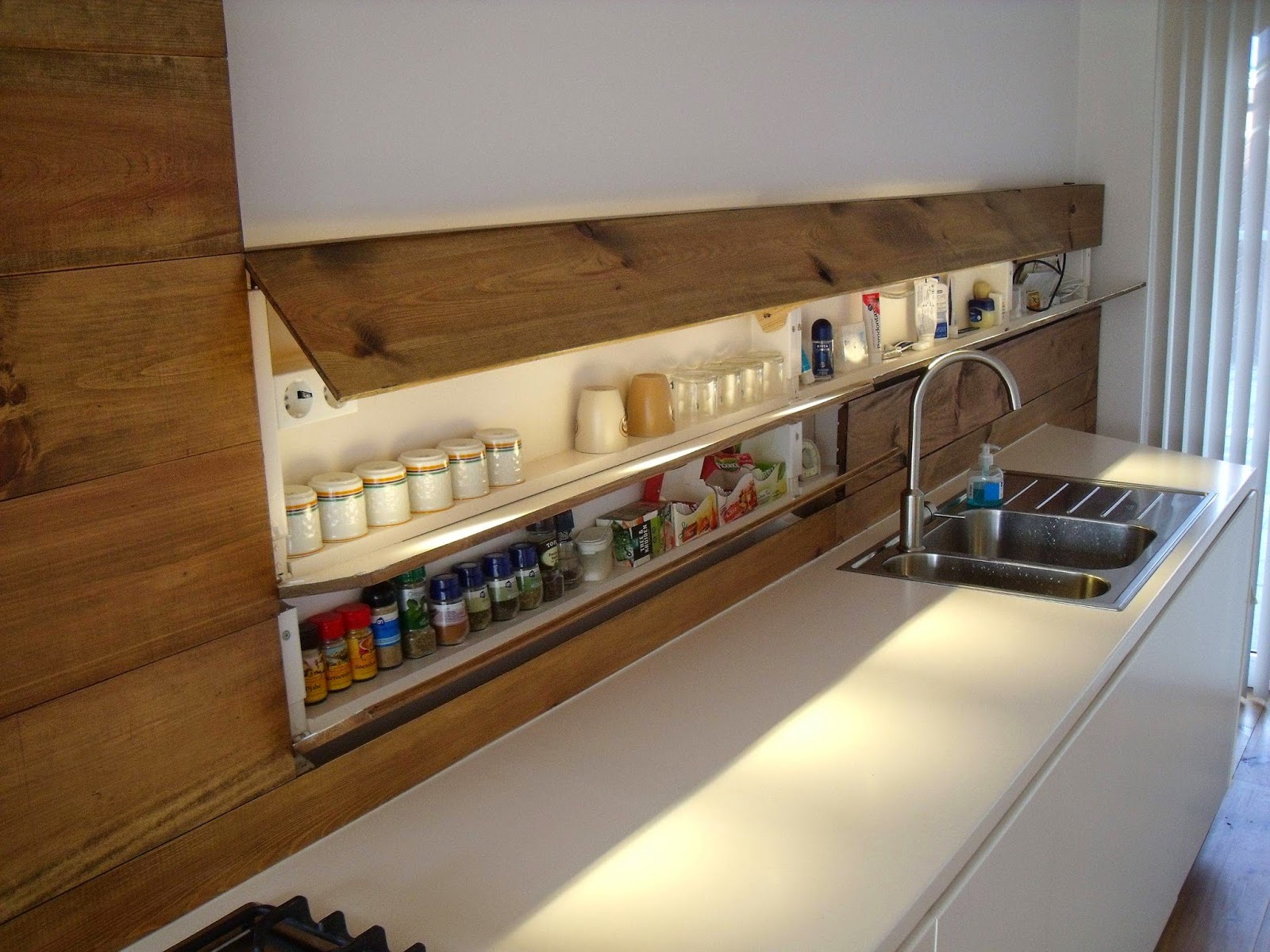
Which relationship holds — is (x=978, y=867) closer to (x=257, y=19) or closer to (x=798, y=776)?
(x=798, y=776)

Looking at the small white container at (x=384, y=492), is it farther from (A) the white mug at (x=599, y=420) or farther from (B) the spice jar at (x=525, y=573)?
(A) the white mug at (x=599, y=420)

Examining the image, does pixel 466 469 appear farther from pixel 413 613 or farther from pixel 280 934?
pixel 280 934

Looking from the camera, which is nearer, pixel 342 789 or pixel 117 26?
pixel 117 26

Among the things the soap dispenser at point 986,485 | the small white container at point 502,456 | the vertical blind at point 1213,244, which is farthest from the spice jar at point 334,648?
the vertical blind at point 1213,244

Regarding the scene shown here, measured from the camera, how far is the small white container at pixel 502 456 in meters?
1.73

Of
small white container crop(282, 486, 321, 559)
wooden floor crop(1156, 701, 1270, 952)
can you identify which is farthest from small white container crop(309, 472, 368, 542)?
wooden floor crop(1156, 701, 1270, 952)

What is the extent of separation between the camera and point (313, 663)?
151 cm

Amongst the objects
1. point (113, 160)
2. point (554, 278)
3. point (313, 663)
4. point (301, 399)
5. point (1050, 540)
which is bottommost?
point (1050, 540)

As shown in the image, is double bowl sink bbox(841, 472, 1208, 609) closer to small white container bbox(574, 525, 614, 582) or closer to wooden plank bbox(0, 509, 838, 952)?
wooden plank bbox(0, 509, 838, 952)

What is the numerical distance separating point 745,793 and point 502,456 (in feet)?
1.89

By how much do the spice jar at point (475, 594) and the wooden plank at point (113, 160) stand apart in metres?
0.60

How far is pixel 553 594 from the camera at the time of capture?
1.86 meters

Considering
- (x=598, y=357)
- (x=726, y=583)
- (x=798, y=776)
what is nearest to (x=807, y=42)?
(x=598, y=357)

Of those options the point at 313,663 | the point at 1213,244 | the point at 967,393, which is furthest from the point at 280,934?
the point at 1213,244
